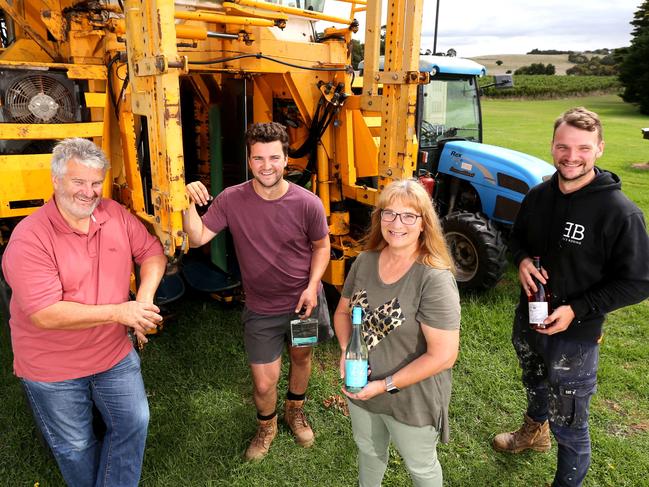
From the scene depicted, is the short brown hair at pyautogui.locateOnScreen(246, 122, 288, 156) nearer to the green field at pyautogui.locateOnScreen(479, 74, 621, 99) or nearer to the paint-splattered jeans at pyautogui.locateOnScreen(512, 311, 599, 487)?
the paint-splattered jeans at pyautogui.locateOnScreen(512, 311, 599, 487)

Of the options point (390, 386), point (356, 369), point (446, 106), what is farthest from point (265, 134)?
point (446, 106)

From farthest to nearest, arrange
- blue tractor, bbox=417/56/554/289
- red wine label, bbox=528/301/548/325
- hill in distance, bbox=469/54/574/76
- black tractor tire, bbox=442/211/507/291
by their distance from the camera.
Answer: hill in distance, bbox=469/54/574/76 → blue tractor, bbox=417/56/554/289 → black tractor tire, bbox=442/211/507/291 → red wine label, bbox=528/301/548/325

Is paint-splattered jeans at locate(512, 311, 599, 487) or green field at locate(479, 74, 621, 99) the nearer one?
paint-splattered jeans at locate(512, 311, 599, 487)

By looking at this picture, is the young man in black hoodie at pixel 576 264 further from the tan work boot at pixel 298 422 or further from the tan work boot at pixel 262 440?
the tan work boot at pixel 262 440

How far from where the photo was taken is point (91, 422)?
99.1 inches

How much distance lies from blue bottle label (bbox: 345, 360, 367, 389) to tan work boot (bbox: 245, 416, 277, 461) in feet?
4.21

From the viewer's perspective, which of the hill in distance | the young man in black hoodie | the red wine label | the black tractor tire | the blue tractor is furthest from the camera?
the hill in distance

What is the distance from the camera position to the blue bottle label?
2.14 meters

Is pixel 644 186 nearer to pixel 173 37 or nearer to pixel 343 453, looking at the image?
pixel 343 453

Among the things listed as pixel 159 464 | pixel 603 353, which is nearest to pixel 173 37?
pixel 159 464

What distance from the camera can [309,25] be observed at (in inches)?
195

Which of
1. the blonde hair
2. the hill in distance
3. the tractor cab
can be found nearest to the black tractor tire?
the tractor cab

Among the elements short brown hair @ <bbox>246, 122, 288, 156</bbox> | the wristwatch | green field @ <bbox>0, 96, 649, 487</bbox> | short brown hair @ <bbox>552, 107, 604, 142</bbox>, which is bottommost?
green field @ <bbox>0, 96, 649, 487</bbox>

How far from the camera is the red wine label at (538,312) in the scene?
2.54 metres
